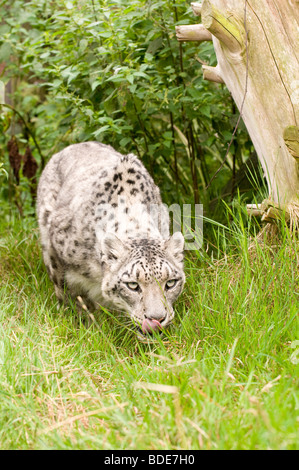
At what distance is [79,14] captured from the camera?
20.8ft

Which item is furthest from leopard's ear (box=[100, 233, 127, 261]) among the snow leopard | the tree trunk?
the tree trunk

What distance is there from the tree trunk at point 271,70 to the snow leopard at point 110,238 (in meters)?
1.00

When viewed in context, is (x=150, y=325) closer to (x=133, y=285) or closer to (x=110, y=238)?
(x=133, y=285)

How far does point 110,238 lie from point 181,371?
59.0 inches

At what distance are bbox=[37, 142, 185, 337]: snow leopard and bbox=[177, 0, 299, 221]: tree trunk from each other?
999mm

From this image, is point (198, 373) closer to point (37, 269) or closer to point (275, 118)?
point (275, 118)

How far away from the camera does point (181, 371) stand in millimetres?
3547

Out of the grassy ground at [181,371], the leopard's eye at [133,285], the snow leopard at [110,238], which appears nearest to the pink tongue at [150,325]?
the snow leopard at [110,238]

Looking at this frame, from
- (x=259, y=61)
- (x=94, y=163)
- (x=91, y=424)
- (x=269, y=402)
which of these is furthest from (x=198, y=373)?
(x=94, y=163)

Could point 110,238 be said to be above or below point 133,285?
above

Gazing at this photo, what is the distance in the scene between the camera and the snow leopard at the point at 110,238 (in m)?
4.49

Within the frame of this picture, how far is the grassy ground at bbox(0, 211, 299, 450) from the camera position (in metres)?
3.03

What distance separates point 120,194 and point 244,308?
152 centimetres
